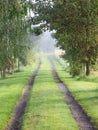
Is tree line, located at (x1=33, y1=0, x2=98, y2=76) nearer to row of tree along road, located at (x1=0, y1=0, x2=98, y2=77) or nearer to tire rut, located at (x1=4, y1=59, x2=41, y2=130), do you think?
row of tree along road, located at (x1=0, y1=0, x2=98, y2=77)

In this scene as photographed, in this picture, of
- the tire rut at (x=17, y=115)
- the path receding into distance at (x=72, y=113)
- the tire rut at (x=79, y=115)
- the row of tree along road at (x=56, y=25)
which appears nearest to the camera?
the tire rut at (x=79, y=115)

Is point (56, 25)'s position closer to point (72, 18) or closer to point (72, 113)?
point (72, 18)

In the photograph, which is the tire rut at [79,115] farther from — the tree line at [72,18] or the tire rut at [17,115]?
the tree line at [72,18]

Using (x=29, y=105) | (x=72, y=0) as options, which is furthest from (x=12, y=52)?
(x=72, y=0)

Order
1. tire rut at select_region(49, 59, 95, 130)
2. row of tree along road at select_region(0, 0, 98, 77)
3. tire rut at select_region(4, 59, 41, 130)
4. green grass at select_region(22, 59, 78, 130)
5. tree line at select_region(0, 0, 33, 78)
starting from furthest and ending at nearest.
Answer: row of tree along road at select_region(0, 0, 98, 77)
tire rut at select_region(4, 59, 41, 130)
tire rut at select_region(49, 59, 95, 130)
green grass at select_region(22, 59, 78, 130)
tree line at select_region(0, 0, 33, 78)

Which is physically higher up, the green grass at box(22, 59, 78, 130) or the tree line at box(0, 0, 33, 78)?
the tree line at box(0, 0, 33, 78)

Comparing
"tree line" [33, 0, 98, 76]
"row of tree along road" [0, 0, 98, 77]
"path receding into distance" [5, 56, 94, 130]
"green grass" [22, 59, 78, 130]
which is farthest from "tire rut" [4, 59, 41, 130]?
"tree line" [33, 0, 98, 76]

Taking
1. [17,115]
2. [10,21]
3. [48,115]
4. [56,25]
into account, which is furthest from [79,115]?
[56,25]

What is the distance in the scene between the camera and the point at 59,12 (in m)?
42.9

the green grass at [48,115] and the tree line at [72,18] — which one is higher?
the tree line at [72,18]

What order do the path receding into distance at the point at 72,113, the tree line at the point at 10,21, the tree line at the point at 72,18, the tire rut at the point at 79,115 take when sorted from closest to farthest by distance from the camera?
the tree line at the point at 10,21 → the tire rut at the point at 79,115 → the path receding into distance at the point at 72,113 → the tree line at the point at 72,18

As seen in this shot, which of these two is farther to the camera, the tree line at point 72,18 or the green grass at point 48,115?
the tree line at point 72,18

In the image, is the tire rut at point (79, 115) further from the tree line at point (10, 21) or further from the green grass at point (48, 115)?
the tree line at point (10, 21)

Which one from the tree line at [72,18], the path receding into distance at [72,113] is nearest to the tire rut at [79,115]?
the path receding into distance at [72,113]
